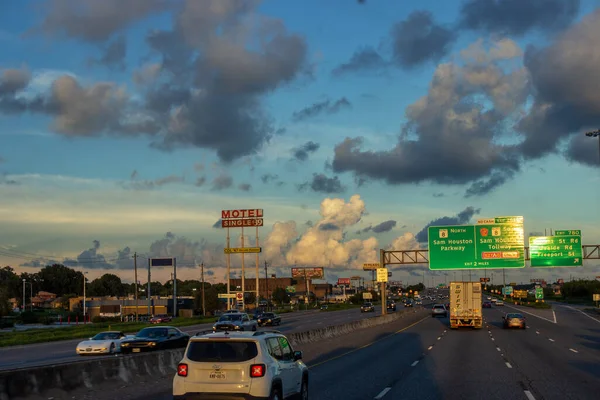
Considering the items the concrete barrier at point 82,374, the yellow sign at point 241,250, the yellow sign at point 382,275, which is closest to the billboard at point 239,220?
the yellow sign at point 241,250

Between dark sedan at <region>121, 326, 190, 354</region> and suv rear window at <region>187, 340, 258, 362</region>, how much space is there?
20323 mm

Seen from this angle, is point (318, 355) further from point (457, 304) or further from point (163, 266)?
point (163, 266)

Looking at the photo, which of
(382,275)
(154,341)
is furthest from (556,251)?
(154,341)

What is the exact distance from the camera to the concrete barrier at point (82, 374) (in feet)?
49.3

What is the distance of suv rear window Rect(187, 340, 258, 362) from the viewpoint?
41.2 ft

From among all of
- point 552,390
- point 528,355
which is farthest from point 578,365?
point 552,390

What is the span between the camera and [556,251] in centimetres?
5428

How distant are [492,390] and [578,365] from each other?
9.84m

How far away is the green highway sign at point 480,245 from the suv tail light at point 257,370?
4250 centimetres

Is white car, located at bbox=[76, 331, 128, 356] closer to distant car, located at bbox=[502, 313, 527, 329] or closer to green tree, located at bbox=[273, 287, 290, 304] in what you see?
distant car, located at bbox=[502, 313, 527, 329]

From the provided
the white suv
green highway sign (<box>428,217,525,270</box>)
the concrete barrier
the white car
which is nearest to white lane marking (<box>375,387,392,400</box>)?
the white suv

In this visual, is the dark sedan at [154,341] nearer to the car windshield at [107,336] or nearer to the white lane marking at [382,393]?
the car windshield at [107,336]

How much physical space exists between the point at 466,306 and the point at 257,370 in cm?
4688

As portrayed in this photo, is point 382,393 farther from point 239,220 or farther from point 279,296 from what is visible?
point 279,296
